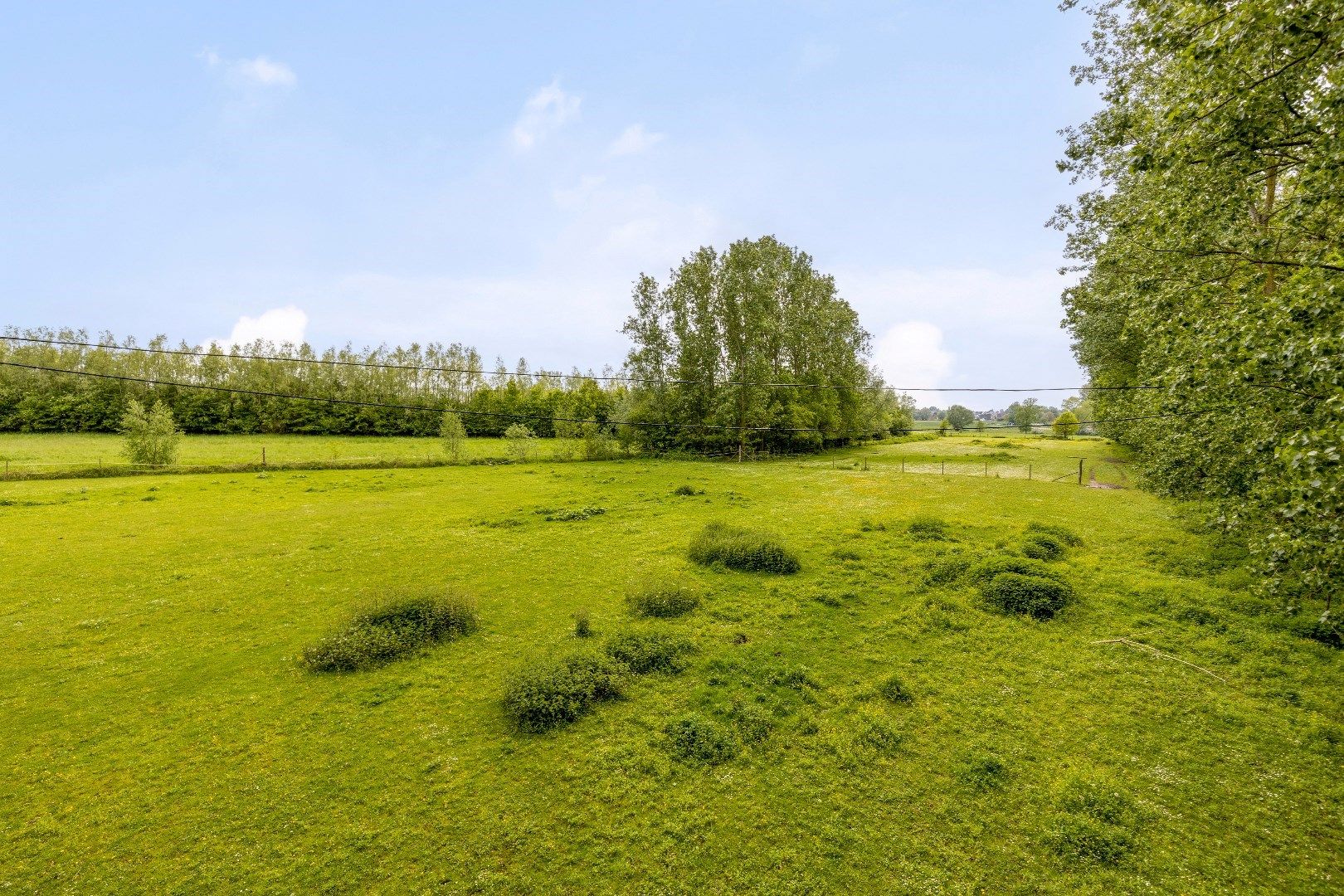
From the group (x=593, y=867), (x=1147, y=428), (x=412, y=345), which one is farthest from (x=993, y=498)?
(x=412, y=345)

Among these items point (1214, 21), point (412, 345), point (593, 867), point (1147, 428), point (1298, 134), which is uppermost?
point (412, 345)

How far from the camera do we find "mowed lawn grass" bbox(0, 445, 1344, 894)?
623 centimetres

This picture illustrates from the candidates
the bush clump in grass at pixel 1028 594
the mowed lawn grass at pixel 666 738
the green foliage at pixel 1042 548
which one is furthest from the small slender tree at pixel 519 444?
the bush clump in grass at pixel 1028 594

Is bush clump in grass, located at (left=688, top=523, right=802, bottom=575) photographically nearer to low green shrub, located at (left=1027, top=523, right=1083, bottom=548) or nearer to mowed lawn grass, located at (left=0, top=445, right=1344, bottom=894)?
mowed lawn grass, located at (left=0, top=445, right=1344, bottom=894)

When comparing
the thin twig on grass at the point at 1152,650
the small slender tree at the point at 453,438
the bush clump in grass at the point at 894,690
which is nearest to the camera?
the bush clump in grass at the point at 894,690

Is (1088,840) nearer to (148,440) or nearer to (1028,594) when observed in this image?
(1028,594)

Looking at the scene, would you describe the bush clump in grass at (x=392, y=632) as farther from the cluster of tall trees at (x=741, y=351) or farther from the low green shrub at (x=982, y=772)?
the cluster of tall trees at (x=741, y=351)

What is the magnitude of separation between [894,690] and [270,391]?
86.4 meters

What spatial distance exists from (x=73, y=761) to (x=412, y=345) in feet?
265

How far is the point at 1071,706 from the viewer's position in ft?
30.3

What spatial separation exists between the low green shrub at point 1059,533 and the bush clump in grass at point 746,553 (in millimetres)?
10961

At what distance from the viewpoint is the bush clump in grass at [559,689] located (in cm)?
902

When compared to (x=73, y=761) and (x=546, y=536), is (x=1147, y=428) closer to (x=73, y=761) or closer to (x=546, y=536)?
(x=546, y=536)

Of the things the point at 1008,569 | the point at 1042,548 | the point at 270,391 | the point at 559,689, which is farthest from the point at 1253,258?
the point at 270,391
